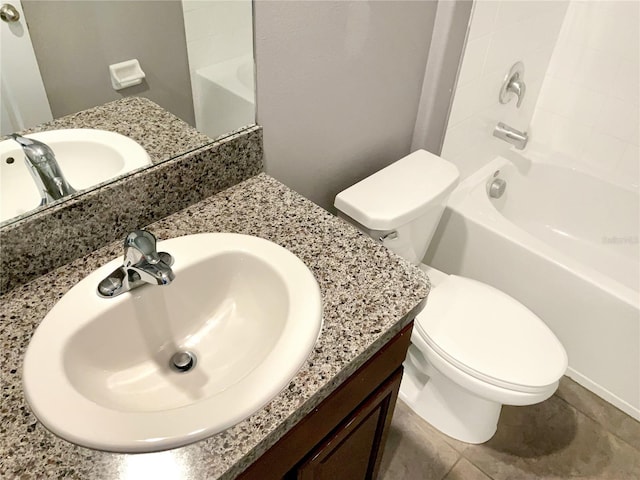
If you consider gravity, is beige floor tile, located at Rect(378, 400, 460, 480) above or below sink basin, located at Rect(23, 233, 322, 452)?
below

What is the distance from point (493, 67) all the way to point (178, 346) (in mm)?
1353

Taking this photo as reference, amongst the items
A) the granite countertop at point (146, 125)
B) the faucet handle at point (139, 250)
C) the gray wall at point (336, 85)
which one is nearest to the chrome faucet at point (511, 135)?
the gray wall at point (336, 85)

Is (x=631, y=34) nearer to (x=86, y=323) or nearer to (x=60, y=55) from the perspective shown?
(x=60, y=55)

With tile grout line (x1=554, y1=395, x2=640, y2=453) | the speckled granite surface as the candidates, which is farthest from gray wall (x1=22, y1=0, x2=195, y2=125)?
tile grout line (x1=554, y1=395, x2=640, y2=453)

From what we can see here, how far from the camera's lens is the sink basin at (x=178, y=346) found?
0.66 meters

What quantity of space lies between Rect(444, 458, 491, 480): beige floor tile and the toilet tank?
64cm

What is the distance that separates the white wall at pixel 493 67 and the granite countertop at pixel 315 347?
83 cm

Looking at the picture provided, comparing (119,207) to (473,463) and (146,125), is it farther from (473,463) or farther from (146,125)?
(473,463)

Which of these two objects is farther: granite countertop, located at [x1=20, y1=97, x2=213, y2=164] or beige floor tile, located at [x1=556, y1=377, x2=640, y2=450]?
beige floor tile, located at [x1=556, y1=377, x2=640, y2=450]

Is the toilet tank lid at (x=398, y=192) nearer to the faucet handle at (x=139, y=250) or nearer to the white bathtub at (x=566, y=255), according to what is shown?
the white bathtub at (x=566, y=255)

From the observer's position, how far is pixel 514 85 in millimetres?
1833

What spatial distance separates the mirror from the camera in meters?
0.80

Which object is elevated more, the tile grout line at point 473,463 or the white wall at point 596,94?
the white wall at point 596,94

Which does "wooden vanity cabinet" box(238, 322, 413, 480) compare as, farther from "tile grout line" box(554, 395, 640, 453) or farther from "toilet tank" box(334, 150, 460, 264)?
"tile grout line" box(554, 395, 640, 453)
